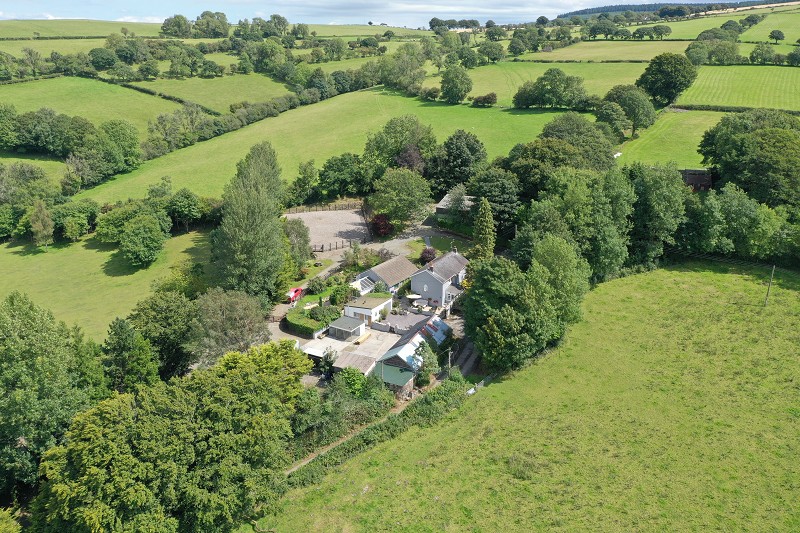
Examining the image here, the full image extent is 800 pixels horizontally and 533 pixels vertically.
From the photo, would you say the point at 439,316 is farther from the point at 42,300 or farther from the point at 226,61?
the point at 226,61

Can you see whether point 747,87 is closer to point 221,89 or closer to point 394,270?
point 394,270

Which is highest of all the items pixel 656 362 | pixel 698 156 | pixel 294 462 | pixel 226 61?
pixel 226 61

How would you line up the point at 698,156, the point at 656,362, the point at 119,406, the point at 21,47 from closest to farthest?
the point at 119,406, the point at 656,362, the point at 698,156, the point at 21,47

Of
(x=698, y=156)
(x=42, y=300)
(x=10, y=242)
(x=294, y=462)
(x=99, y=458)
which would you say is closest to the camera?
(x=99, y=458)

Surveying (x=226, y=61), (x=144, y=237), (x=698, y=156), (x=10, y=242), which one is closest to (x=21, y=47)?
(x=226, y=61)

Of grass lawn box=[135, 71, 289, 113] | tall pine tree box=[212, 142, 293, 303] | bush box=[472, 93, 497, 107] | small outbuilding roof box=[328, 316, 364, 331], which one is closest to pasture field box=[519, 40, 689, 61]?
bush box=[472, 93, 497, 107]

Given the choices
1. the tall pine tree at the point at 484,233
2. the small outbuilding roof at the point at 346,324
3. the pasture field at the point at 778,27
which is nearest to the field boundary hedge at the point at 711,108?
the pasture field at the point at 778,27

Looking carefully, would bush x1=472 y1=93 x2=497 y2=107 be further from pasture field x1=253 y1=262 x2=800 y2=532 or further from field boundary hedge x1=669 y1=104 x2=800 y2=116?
pasture field x1=253 y1=262 x2=800 y2=532
